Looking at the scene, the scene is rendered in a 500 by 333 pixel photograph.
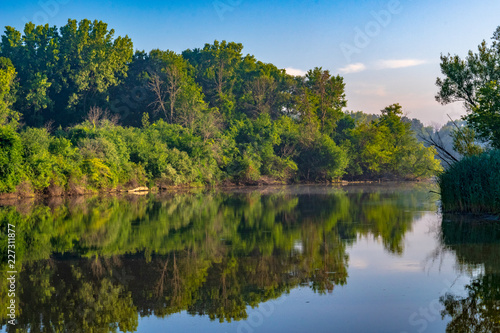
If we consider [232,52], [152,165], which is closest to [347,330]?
[152,165]

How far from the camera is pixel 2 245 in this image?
15.7 metres

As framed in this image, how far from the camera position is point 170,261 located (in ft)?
42.0

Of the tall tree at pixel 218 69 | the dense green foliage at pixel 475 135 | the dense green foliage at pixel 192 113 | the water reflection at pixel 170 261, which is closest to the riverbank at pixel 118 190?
the dense green foliage at pixel 192 113

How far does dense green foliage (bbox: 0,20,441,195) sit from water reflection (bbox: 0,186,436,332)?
28521 mm

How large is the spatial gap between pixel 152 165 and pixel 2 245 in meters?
35.8

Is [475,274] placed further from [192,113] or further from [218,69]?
[218,69]

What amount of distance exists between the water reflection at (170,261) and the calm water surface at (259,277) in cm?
4

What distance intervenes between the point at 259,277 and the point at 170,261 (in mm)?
3029

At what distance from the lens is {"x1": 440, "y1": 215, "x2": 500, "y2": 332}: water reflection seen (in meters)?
7.52

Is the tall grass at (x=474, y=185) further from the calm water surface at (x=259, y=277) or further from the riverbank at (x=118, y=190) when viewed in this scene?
the riverbank at (x=118, y=190)

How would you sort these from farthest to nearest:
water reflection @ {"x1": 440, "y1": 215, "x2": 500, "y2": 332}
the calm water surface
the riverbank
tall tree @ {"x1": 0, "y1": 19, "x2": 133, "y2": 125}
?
tall tree @ {"x1": 0, "y1": 19, "x2": 133, "y2": 125}
the riverbank
the calm water surface
water reflection @ {"x1": 440, "y1": 215, "x2": 500, "y2": 332}

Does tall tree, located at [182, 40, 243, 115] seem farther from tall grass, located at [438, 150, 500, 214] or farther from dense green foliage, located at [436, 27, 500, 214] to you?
tall grass, located at [438, 150, 500, 214]

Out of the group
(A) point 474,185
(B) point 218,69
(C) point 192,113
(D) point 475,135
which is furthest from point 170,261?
(B) point 218,69

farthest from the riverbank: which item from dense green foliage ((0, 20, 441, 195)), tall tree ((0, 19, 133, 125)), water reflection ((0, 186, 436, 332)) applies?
→ tall tree ((0, 19, 133, 125))
